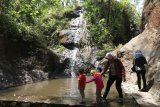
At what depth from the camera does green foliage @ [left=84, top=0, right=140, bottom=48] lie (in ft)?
A: 104

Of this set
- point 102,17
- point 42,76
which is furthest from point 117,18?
point 42,76

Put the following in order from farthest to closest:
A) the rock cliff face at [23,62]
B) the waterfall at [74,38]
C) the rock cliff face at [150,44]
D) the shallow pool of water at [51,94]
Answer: the waterfall at [74,38] < the rock cliff face at [23,62] < the rock cliff face at [150,44] < the shallow pool of water at [51,94]

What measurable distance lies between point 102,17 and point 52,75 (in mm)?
13785

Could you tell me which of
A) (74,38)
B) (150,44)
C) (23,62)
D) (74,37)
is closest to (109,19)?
(74,37)

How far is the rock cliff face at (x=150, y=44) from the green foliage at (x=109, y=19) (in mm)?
8488

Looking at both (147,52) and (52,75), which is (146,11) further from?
(52,75)

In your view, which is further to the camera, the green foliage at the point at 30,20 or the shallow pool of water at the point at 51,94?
the green foliage at the point at 30,20

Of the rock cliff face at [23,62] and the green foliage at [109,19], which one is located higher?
the green foliage at [109,19]

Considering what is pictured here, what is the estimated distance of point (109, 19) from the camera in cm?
3331

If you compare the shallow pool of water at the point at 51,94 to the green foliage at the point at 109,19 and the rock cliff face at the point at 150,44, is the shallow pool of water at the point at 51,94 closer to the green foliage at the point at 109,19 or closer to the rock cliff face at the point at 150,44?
the rock cliff face at the point at 150,44

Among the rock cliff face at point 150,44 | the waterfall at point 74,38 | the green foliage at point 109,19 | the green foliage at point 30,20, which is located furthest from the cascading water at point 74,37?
the rock cliff face at point 150,44

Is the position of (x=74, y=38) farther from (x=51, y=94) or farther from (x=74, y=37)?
(x=51, y=94)

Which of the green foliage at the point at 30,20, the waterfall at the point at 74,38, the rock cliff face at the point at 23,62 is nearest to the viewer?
the rock cliff face at the point at 23,62

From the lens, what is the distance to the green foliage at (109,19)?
3173 cm
